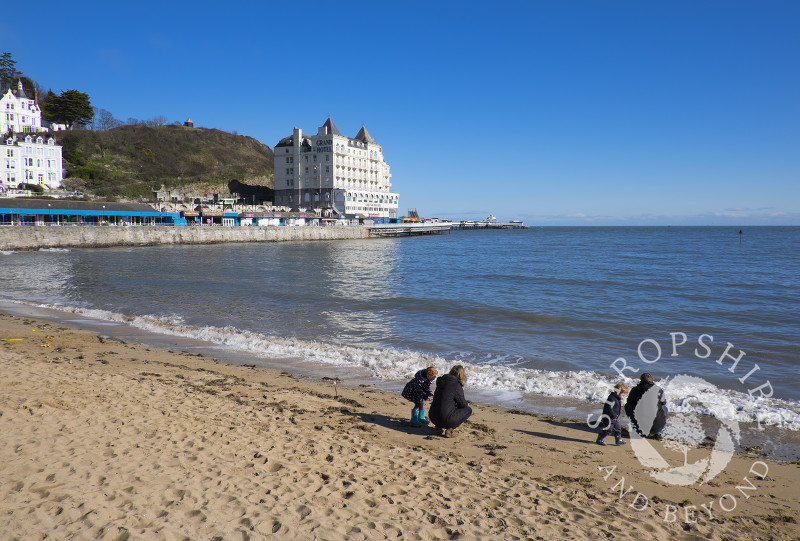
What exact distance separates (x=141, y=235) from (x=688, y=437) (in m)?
65.1

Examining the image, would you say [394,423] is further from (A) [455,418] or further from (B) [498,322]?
(B) [498,322]

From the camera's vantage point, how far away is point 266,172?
118 meters

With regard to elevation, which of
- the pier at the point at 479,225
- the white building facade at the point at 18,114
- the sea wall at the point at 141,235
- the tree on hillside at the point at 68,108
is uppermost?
the tree on hillside at the point at 68,108

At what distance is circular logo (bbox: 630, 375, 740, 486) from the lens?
21.3 feet

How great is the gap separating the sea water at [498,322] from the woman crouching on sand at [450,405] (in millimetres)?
2741

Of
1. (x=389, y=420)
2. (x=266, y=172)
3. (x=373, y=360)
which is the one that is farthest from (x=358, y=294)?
(x=266, y=172)

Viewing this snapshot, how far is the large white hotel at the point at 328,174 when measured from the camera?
9925cm

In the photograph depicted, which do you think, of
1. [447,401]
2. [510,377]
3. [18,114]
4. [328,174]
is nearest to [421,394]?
[447,401]

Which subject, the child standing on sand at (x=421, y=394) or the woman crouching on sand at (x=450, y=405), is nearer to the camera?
the woman crouching on sand at (x=450, y=405)

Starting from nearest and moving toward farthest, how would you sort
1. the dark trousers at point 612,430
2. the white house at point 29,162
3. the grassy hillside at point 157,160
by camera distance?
1. the dark trousers at point 612,430
2. the white house at point 29,162
3. the grassy hillside at point 157,160

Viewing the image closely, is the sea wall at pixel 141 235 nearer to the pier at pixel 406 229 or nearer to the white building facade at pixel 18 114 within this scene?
the pier at pixel 406 229

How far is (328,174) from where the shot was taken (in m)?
99.1

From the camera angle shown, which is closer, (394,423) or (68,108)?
(394,423)

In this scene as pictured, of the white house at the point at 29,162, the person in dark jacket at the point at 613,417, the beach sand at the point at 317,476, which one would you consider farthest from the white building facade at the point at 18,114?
the person in dark jacket at the point at 613,417
